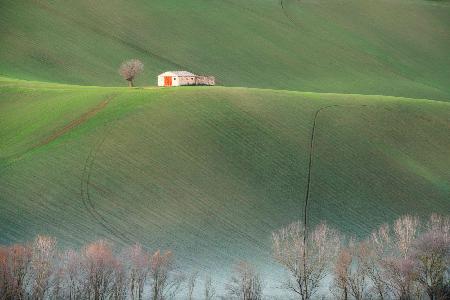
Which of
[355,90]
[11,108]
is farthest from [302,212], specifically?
[355,90]

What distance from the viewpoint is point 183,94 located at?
259 ft

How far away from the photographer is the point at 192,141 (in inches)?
2874

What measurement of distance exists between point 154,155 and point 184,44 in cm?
3888

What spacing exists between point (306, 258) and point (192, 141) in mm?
19160

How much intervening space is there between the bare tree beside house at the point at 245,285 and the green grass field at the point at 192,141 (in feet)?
8.51

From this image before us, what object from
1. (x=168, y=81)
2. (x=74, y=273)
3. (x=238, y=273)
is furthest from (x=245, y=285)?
(x=168, y=81)

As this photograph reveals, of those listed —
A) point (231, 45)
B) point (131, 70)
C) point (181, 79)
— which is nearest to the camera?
point (181, 79)

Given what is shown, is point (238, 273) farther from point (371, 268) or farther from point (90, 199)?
point (90, 199)

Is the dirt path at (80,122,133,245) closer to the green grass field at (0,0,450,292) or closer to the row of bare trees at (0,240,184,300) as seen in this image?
the green grass field at (0,0,450,292)

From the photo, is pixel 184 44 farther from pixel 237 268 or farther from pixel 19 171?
pixel 237 268

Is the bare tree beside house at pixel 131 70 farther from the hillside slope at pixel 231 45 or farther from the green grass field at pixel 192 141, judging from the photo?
the hillside slope at pixel 231 45

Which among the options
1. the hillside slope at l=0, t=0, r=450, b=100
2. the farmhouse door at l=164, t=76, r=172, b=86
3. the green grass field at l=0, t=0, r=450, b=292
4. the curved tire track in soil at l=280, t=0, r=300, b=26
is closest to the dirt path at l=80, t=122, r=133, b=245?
the green grass field at l=0, t=0, r=450, b=292

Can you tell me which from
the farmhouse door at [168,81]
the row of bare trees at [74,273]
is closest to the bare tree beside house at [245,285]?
the row of bare trees at [74,273]

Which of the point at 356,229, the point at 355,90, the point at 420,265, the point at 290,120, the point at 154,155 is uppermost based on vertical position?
the point at 355,90
